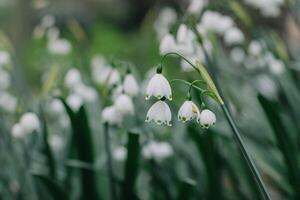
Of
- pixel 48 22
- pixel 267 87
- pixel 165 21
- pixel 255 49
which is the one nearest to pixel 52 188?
pixel 255 49

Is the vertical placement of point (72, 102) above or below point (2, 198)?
above

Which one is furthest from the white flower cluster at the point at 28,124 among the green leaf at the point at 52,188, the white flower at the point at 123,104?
the white flower at the point at 123,104

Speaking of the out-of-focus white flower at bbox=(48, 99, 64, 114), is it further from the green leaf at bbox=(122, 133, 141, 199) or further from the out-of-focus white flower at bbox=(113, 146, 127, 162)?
the green leaf at bbox=(122, 133, 141, 199)

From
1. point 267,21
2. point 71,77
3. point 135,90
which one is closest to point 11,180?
point 71,77

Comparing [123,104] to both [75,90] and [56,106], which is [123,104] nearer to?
[75,90]

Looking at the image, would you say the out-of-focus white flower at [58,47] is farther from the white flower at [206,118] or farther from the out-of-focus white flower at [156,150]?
the white flower at [206,118]

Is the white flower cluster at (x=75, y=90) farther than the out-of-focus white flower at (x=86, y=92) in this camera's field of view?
No

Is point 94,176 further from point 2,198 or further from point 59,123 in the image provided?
point 59,123

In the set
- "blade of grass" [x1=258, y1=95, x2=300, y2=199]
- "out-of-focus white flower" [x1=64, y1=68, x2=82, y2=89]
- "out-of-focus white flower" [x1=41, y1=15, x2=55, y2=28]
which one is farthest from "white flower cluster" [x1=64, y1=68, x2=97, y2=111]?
"blade of grass" [x1=258, y1=95, x2=300, y2=199]
